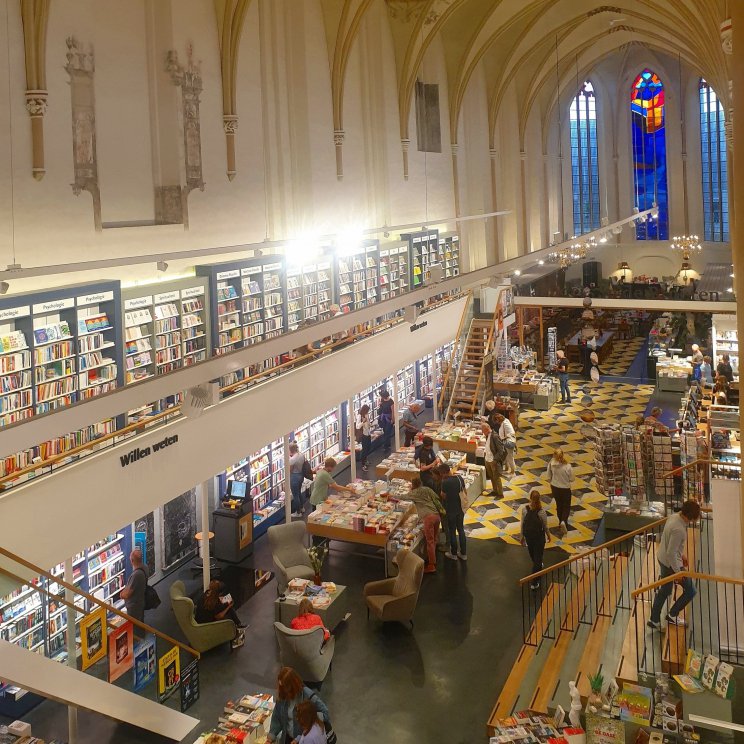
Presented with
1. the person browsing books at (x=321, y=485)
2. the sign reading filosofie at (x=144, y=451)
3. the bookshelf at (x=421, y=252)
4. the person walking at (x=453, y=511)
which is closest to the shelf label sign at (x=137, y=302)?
the sign reading filosofie at (x=144, y=451)

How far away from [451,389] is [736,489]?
978 cm

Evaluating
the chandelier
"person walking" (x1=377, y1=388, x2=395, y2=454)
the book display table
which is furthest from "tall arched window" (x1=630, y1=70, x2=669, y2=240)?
the book display table

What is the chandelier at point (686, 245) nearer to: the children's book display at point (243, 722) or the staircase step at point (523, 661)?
the staircase step at point (523, 661)

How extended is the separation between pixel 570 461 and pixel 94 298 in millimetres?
9270

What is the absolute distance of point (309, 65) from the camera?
1420 cm

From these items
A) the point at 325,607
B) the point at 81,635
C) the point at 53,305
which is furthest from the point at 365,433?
the point at 81,635

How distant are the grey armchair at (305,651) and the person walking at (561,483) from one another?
192 inches

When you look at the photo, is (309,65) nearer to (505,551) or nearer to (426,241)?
(426,241)

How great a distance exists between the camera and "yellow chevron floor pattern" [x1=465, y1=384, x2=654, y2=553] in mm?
11930

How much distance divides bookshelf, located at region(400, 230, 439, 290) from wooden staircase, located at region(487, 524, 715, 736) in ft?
30.5

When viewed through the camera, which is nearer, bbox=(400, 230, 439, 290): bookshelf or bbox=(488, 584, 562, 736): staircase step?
bbox=(488, 584, 562, 736): staircase step

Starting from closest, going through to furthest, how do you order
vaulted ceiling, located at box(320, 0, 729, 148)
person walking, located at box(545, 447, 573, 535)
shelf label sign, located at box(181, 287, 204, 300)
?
1. shelf label sign, located at box(181, 287, 204, 300)
2. person walking, located at box(545, 447, 573, 535)
3. vaulted ceiling, located at box(320, 0, 729, 148)

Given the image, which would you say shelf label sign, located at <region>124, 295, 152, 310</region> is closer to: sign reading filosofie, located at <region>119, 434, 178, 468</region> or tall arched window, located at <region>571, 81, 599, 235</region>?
sign reading filosofie, located at <region>119, 434, 178, 468</region>

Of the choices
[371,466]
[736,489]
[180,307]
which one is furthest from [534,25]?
[736,489]
